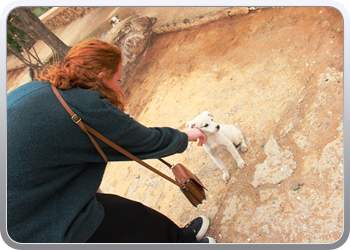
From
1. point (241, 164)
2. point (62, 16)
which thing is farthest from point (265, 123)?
point (62, 16)

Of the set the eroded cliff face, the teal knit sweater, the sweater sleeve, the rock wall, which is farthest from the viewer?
the rock wall

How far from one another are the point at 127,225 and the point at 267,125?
87.1 inches

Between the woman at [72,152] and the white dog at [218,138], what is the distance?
89 centimetres

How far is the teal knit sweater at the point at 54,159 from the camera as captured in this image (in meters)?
1.36

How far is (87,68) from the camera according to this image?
65.1 inches

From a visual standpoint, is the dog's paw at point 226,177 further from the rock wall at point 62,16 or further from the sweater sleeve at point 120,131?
the rock wall at point 62,16

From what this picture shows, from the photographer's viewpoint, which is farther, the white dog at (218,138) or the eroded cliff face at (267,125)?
the white dog at (218,138)

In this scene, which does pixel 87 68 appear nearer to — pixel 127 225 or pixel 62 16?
pixel 127 225

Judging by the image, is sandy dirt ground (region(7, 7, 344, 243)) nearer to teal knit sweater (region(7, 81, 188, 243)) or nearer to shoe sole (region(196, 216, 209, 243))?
shoe sole (region(196, 216, 209, 243))

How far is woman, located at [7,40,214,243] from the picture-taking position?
136cm

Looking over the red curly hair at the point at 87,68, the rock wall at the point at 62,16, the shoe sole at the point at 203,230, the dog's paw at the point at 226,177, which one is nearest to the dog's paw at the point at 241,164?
the dog's paw at the point at 226,177

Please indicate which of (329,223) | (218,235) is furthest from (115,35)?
(329,223)

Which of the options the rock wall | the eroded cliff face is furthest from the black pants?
the rock wall

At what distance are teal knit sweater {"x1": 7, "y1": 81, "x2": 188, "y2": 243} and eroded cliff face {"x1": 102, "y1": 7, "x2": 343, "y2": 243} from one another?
1.67 m
